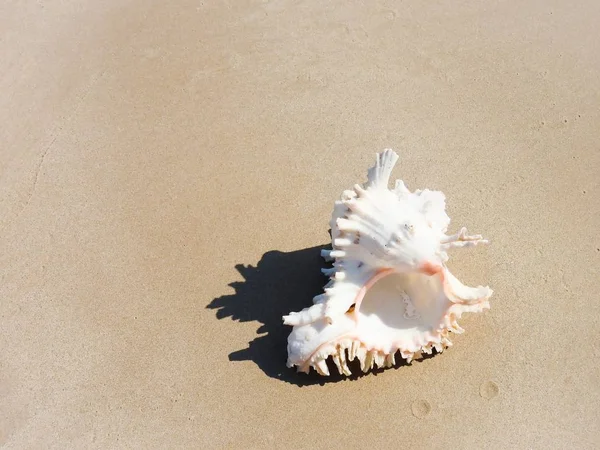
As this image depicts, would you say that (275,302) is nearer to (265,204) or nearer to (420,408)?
(265,204)

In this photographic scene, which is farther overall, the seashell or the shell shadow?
the shell shadow

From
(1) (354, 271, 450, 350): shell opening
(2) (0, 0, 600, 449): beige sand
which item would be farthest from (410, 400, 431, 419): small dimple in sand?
(1) (354, 271, 450, 350): shell opening

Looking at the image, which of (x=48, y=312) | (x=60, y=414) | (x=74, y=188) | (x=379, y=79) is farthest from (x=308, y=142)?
(x=60, y=414)

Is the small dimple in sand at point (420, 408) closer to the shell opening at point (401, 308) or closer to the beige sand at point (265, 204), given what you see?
the beige sand at point (265, 204)

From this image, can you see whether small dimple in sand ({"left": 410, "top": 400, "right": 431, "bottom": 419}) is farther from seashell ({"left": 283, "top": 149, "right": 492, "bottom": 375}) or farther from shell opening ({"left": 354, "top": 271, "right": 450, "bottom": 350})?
shell opening ({"left": 354, "top": 271, "right": 450, "bottom": 350})

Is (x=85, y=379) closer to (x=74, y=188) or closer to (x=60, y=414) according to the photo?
(x=60, y=414)

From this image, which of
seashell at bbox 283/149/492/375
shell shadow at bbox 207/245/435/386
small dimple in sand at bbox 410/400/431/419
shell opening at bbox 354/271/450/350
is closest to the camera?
seashell at bbox 283/149/492/375

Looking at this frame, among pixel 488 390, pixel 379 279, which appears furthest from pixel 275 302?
pixel 488 390

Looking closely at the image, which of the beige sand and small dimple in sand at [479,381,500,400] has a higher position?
the beige sand
